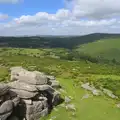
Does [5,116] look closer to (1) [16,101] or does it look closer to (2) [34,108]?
(1) [16,101]

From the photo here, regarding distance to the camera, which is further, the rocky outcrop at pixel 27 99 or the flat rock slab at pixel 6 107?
the rocky outcrop at pixel 27 99

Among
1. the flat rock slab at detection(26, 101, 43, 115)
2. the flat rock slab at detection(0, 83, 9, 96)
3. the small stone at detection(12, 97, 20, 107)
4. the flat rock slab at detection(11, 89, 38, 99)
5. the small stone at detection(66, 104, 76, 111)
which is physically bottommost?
the small stone at detection(66, 104, 76, 111)

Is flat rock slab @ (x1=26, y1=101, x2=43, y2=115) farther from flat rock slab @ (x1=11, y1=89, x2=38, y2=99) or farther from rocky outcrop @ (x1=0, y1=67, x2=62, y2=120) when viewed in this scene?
flat rock slab @ (x1=11, y1=89, x2=38, y2=99)

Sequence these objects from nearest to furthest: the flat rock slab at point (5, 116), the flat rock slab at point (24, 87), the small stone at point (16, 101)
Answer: the flat rock slab at point (5, 116) < the small stone at point (16, 101) < the flat rock slab at point (24, 87)

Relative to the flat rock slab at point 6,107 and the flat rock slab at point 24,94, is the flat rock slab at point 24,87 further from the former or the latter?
the flat rock slab at point 6,107

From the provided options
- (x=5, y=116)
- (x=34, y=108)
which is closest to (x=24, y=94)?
(x=34, y=108)

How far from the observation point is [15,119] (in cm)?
3956

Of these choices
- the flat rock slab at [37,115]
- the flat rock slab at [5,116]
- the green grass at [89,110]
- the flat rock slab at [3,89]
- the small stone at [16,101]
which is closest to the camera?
the flat rock slab at [5,116]

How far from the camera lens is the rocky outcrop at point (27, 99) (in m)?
39.1

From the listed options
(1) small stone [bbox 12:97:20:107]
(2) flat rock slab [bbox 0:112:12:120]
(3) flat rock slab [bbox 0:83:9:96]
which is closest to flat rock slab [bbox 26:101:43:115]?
(1) small stone [bbox 12:97:20:107]

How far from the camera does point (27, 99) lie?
141 feet

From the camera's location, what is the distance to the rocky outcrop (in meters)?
39.1

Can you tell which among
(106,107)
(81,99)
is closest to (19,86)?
(81,99)

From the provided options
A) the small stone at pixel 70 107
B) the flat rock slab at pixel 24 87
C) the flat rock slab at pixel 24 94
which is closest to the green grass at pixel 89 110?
the small stone at pixel 70 107
